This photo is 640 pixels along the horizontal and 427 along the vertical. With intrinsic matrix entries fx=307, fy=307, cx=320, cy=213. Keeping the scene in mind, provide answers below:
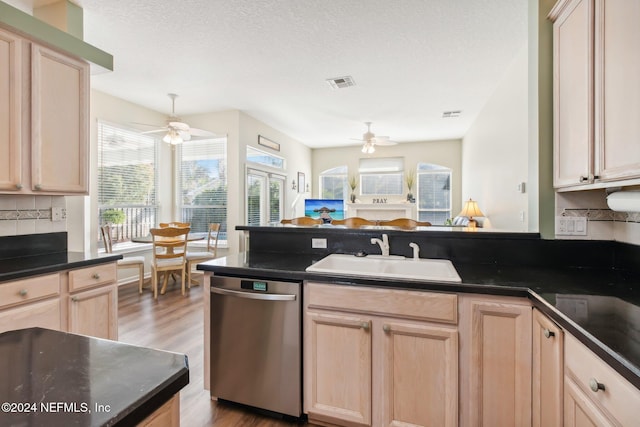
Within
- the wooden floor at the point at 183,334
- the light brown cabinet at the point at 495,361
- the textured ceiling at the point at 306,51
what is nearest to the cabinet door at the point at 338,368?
the wooden floor at the point at 183,334

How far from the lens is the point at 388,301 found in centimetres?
153

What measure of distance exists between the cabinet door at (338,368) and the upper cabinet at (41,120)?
2.01 m

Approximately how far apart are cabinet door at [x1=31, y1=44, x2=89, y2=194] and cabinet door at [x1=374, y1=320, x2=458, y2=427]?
238 centimetres

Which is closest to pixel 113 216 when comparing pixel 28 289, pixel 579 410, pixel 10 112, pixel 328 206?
pixel 10 112

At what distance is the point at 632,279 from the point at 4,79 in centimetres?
367

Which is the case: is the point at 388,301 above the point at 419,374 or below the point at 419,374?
above

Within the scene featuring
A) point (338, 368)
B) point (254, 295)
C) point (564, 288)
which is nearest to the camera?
point (564, 288)

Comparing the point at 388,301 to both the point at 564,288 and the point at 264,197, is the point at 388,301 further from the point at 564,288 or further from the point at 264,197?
the point at 264,197

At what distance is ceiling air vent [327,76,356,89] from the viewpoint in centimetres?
383

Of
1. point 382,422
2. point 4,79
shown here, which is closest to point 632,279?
point 382,422

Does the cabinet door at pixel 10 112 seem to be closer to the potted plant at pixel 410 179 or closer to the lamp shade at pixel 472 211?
the lamp shade at pixel 472 211

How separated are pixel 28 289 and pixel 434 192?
7.45m

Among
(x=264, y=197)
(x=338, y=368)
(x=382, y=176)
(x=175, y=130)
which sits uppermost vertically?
(x=175, y=130)

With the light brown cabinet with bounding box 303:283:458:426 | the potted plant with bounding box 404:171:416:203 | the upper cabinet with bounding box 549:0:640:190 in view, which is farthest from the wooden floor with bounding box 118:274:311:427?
the potted plant with bounding box 404:171:416:203
